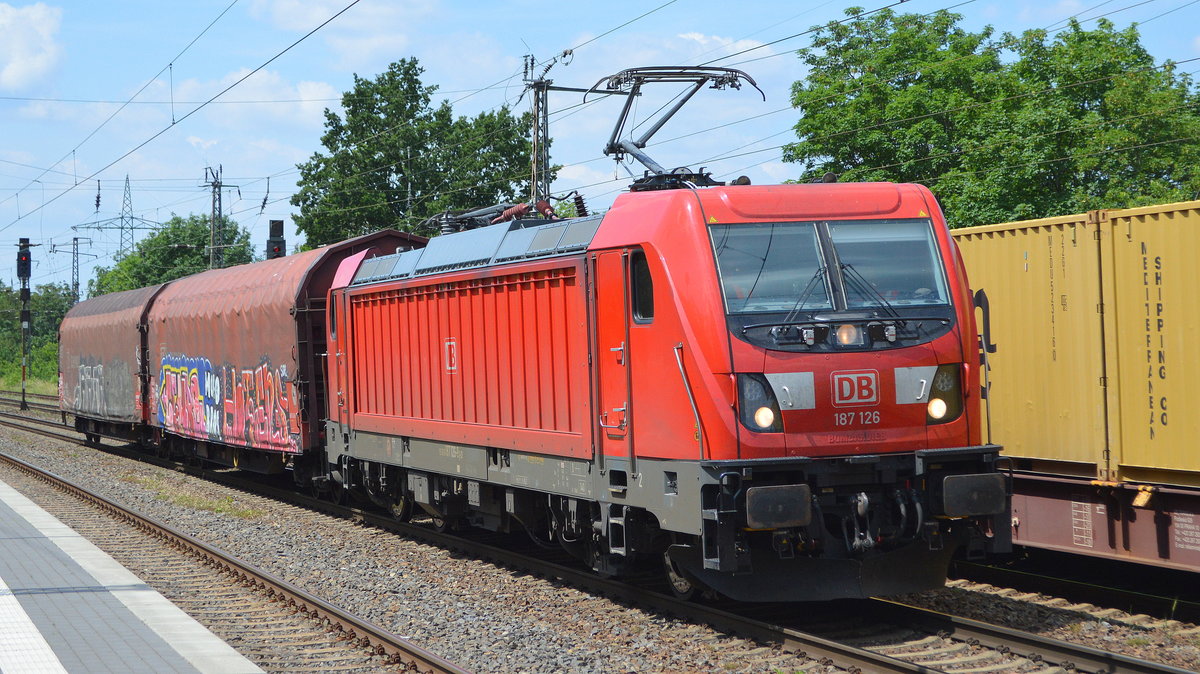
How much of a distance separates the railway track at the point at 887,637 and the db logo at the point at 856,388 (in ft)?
5.46

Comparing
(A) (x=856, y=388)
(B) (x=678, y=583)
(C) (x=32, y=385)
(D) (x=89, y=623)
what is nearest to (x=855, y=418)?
(A) (x=856, y=388)

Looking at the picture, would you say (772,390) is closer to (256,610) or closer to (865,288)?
(865,288)

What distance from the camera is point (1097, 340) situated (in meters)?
10.1

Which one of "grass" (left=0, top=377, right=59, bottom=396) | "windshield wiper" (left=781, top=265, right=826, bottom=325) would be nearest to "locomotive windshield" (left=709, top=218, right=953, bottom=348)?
"windshield wiper" (left=781, top=265, right=826, bottom=325)

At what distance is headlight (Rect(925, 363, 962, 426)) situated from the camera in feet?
28.3

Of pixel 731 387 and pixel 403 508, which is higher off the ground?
pixel 731 387

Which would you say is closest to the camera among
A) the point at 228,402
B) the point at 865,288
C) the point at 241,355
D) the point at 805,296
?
the point at 805,296

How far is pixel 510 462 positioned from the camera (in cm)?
1149

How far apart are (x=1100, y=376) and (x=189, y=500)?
1430 cm

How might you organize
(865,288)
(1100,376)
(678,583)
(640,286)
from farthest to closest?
(1100,376), (678,583), (640,286), (865,288)

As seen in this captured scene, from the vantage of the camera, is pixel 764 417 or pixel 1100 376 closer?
pixel 764 417

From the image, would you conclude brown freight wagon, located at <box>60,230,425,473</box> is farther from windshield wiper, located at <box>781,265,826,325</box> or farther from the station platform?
windshield wiper, located at <box>781,265,826,325</box>

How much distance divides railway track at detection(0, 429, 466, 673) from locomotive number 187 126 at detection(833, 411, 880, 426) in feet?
10.3

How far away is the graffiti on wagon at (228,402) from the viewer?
18.3 meters
